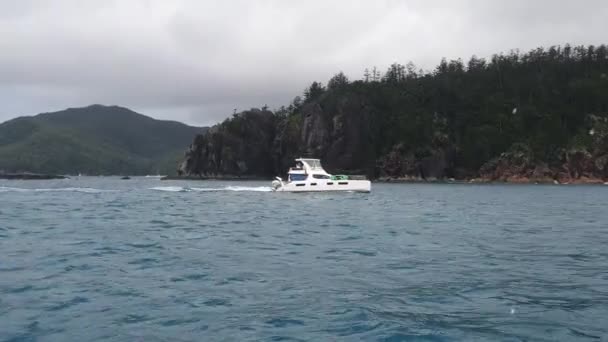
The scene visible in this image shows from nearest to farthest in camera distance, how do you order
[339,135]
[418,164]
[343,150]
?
[418,164] → [343,150] → [339,135]

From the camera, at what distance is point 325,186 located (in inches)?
2613

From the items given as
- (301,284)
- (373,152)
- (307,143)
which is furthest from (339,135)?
(301,284)

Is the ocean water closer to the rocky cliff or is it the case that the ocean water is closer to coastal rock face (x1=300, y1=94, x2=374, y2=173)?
the rocky cliff

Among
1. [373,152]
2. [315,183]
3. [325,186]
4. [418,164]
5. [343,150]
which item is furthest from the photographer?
[373,152]

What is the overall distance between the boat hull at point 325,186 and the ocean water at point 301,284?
1573 inches

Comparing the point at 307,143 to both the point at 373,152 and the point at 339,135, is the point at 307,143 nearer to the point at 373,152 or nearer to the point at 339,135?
the point at 339,135

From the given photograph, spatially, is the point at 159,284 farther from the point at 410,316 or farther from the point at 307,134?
the point at 307,134

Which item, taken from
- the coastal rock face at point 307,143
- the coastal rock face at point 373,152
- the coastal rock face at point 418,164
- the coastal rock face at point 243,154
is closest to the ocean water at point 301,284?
the coastal rock face at point 373,152

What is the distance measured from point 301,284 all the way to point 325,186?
2097 inches

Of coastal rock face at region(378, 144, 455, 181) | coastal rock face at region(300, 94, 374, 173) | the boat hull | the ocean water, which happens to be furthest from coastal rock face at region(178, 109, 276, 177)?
the ocean water

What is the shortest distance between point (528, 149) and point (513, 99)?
3553 centimetres

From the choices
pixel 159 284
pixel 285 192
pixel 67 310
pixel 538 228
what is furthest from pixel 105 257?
pixel 285 192

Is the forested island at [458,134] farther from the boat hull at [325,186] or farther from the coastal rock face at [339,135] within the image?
the boat hull at [325,186]

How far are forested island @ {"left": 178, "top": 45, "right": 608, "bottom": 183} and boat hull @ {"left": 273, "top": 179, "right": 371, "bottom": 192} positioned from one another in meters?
94.3
